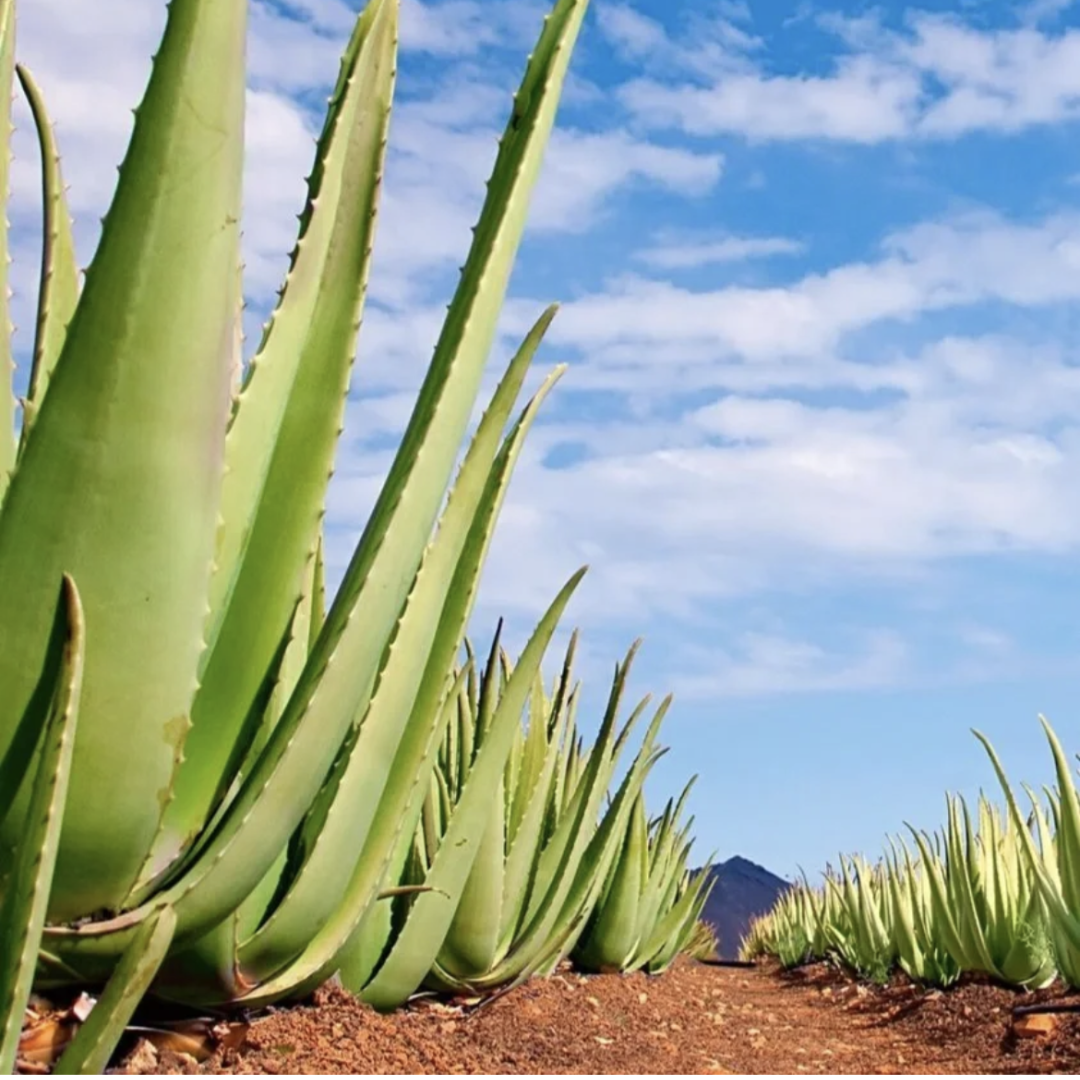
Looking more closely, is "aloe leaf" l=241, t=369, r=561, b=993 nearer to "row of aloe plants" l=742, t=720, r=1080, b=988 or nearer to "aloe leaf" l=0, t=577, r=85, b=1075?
"aloe leaf" l=0, t=577, r=85, b=1075

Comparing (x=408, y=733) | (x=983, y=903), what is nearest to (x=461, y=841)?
(x=408, y=733)

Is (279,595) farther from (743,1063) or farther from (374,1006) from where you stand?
(743,1063)

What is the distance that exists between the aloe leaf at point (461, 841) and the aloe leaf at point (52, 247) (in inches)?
38.5

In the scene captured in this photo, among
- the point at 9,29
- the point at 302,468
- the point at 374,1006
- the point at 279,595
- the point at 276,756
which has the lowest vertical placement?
the point at 374,1006

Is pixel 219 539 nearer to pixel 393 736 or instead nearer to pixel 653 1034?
pixel 393 736

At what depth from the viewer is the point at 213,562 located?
44.1 inches

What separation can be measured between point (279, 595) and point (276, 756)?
17 centimetres

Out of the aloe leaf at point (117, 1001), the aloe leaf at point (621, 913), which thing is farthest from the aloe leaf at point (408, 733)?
the aloe leaf at point (621, 913)

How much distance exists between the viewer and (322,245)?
128 cm

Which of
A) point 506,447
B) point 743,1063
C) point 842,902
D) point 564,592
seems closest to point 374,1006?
point 564,592

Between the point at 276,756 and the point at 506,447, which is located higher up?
the point at 506,447

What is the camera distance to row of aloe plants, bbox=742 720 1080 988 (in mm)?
4547

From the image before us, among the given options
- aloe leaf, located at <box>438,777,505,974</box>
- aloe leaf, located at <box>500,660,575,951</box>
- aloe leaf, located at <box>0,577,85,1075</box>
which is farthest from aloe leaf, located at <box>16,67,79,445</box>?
aloe leaf, located at <box>500,660,575,951</box>

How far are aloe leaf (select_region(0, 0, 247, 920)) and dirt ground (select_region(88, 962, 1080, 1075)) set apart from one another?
0.50 meters
